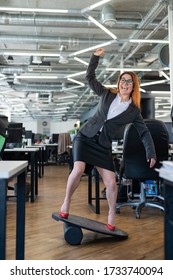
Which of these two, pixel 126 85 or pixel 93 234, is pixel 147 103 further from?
pixel 93 234

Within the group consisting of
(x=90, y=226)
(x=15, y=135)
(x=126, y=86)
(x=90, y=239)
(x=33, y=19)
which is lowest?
(x=90, y=239)

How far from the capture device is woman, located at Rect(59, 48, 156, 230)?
8.55 ft

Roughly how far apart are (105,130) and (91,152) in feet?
0.77

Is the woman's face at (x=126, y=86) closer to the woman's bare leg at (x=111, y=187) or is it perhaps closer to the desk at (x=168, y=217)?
the woman's bare leg at (x=111, y=187)

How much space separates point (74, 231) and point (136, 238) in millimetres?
610

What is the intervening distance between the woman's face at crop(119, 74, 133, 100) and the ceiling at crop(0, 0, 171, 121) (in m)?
2.97

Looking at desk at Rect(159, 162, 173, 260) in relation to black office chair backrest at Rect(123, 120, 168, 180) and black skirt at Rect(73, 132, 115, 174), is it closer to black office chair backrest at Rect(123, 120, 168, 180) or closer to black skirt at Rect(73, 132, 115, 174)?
black skirt at Rect(73, 132, 115, 174)

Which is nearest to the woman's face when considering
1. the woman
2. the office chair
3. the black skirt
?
the woman

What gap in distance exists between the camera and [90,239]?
8.82 ft

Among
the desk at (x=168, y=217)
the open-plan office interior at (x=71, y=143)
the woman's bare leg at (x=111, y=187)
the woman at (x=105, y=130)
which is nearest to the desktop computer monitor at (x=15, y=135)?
the open-plan office interior at (x=71, y=143)

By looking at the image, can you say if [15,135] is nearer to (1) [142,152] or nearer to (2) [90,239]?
(1) [142,152]

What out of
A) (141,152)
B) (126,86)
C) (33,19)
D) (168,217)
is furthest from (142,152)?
(33,19)

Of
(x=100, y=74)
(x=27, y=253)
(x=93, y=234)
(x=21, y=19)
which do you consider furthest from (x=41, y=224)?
(x=100, y=74)

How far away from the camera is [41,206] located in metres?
4.15
